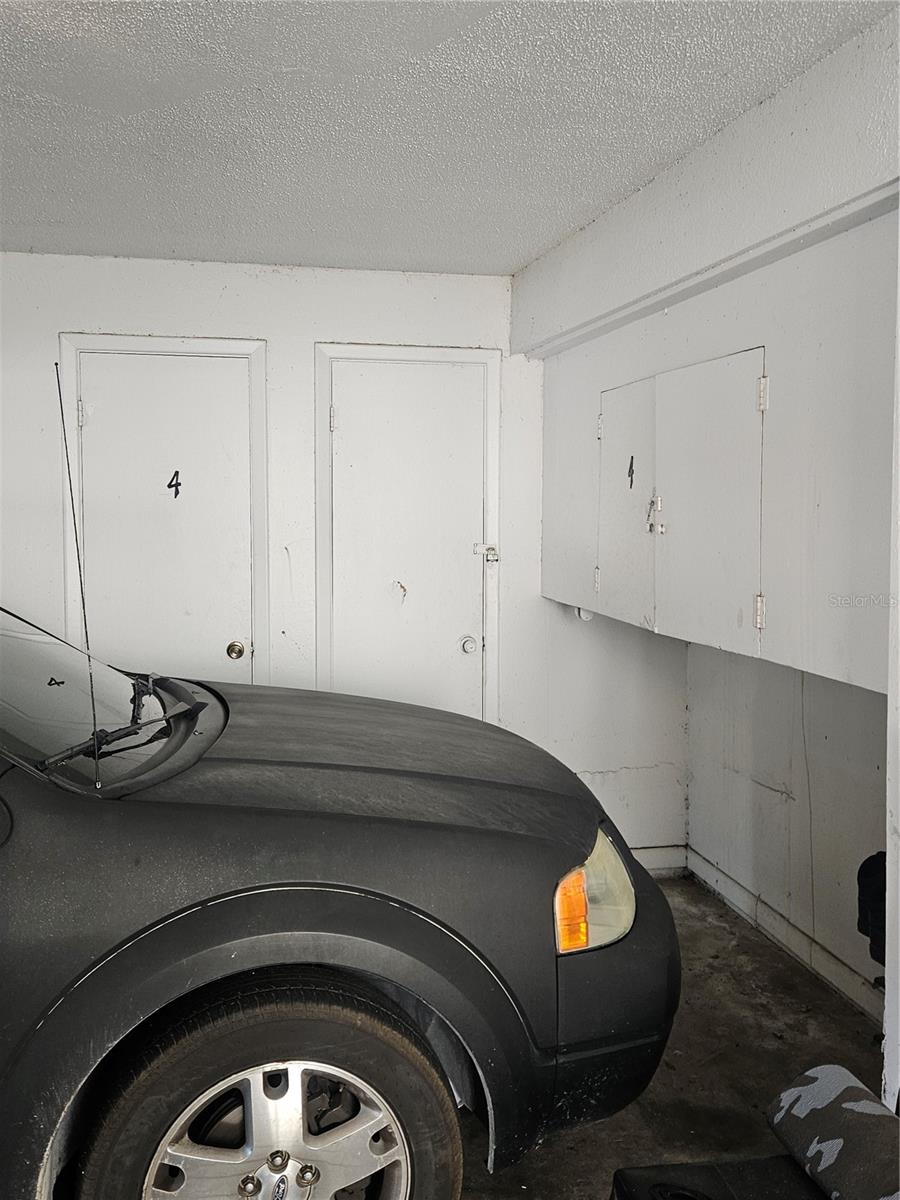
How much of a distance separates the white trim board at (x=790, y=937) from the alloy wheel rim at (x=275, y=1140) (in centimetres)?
207

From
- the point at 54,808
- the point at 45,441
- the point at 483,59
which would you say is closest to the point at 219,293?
the point at 45,441

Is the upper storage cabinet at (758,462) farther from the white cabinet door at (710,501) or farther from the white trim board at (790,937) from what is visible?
the white trim board at (790,937)

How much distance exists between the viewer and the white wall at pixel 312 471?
→ 4.37 m

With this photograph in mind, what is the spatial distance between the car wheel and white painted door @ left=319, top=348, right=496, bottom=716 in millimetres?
2745

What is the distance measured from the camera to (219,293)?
14.8 feet

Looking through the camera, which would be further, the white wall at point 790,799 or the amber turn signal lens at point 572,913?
the white wall at point 790,799

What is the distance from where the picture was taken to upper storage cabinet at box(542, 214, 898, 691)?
2486 mm

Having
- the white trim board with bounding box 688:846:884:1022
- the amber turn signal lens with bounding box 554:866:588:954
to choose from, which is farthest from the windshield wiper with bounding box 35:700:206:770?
the white trim board with bounding box 688:846:884:1022

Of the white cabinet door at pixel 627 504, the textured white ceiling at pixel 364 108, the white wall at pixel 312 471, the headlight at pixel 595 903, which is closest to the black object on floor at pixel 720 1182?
the headlight at pixel 595 903

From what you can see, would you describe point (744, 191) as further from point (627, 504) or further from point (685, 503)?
point (627, 504)

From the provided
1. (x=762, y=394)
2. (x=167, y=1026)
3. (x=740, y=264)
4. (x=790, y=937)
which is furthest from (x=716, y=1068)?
(x=740, y=264)

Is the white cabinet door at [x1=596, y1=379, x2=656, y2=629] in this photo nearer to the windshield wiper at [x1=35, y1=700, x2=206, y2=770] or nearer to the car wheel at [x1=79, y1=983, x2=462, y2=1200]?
the windshield wiper at [x1=35, y1=700, x2=206, y2=770]

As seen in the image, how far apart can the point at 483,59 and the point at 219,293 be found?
228 centimetres

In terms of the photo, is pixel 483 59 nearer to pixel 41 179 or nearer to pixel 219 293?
pixel 41 179
